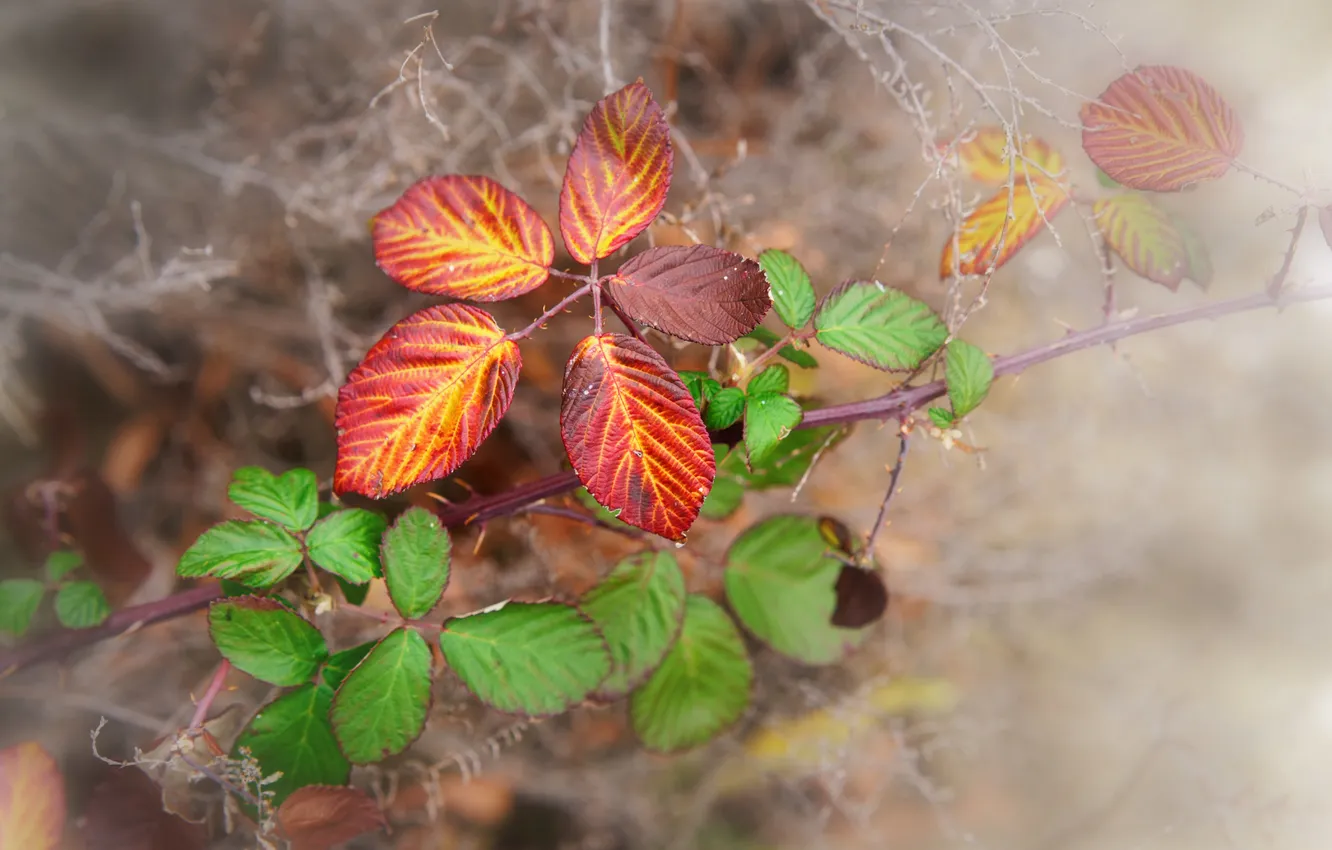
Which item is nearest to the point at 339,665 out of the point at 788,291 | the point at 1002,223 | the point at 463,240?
the point at 463,240

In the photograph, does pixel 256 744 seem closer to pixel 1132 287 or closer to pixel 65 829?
pixel 65 829

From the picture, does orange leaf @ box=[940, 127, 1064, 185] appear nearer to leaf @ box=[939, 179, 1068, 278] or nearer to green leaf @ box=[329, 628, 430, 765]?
leaf @ box=[939, 179, 1068, 278]

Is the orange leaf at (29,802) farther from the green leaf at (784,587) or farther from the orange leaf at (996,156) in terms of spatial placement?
the orange leaf at (996,156)

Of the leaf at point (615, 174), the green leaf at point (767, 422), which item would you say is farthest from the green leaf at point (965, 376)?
the leaf at point (615, 174)

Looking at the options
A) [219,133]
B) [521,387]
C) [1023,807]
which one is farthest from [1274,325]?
[219,133]

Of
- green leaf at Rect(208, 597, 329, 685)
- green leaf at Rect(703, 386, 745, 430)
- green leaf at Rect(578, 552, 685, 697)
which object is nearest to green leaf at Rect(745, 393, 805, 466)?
green leaf at Rect(703, 386, 745, 430)
